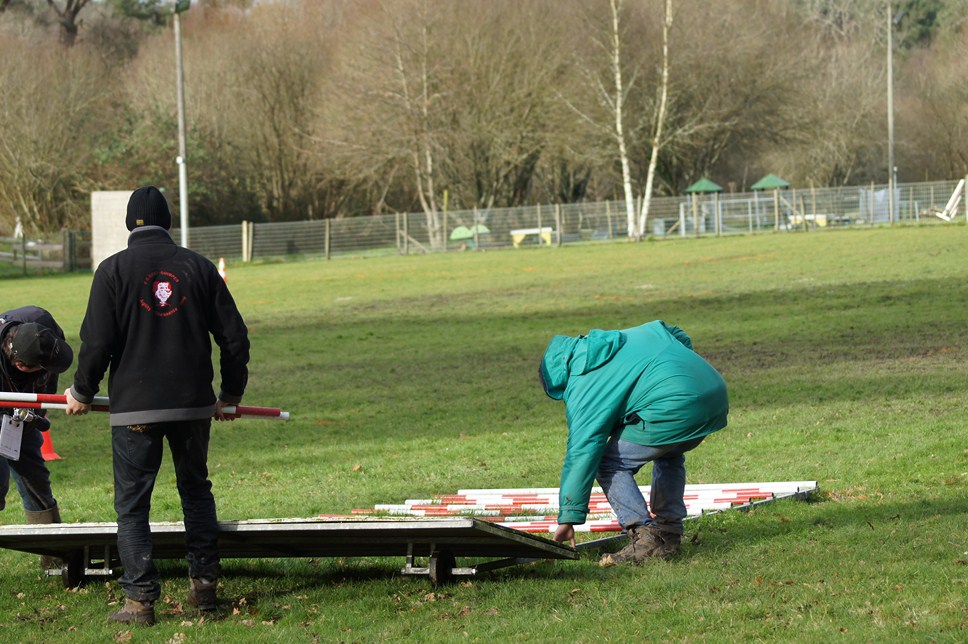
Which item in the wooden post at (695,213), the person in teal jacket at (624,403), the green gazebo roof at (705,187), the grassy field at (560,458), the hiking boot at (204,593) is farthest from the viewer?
the green gazebo roof at (705,187)

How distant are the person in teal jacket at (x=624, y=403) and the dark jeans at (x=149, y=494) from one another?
1754 millimetres

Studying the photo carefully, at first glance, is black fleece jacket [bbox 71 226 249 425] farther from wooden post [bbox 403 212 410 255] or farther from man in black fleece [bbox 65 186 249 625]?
wooden post [bbox 403 212 410 255]

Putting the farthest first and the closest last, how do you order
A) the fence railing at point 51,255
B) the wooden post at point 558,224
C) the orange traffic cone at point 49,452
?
the wooden post at point 558,224
the fence railing at point 51,255
the orange traffic cone at point 49,452

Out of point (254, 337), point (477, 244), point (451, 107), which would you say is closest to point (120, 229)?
point (477, 244)

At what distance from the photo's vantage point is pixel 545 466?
34.5 feet

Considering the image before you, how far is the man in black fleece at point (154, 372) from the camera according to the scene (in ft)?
19.0

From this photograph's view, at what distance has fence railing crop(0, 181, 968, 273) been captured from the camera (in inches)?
1956

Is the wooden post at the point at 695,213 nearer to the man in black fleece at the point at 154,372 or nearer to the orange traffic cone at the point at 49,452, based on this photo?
the orange traffic cone at the point at 49,452

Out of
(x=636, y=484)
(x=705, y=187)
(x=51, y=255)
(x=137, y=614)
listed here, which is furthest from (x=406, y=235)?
(x=137, y=614)

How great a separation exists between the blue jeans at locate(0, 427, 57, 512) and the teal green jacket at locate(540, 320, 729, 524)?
2.94 meters

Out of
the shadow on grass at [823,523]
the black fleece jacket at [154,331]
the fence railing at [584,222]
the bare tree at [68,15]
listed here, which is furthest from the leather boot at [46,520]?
→ the bare tree at [68,15]

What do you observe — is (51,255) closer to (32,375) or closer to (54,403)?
(32,375)

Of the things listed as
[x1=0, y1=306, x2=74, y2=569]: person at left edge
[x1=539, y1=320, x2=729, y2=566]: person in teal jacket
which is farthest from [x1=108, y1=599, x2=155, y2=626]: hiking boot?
[x1=539, y1=320, x2=729, y2=566]: person in teal jacket

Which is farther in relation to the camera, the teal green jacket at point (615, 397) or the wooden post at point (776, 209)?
the wooden post at point (776, 209)
